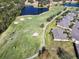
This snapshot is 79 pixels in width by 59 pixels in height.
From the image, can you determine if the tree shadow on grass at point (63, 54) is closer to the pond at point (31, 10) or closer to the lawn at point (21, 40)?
the lawn at point (21, 40)

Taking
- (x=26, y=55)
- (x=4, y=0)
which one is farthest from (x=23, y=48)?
(x=4, y=0)

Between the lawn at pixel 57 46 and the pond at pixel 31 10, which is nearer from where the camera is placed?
the lawn at pixel 57 46

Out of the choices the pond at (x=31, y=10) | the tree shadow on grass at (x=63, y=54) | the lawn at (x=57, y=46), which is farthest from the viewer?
the pond at (x=31, y=10)

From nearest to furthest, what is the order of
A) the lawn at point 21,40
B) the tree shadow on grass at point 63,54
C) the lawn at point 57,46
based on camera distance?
the tree shadow on grass at point 63,54 → the lawn at point 57,46 → the lawn at point 21,40

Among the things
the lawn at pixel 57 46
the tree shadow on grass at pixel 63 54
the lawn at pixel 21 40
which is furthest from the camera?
the lawn at pixel 21 40

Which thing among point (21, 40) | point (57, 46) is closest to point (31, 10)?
point (21, 40)

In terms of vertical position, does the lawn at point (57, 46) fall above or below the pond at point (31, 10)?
above

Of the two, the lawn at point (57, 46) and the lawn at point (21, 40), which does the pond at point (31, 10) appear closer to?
the lawn at point (21, 40)

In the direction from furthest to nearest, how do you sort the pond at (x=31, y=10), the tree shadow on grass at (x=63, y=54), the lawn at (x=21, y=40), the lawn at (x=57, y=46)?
the pond at (x=31, y=10) < the lawn at (x=21, y=40) < the lawn at (x=57, y=46) < the tree shadow on grass at (x=63, y=54)

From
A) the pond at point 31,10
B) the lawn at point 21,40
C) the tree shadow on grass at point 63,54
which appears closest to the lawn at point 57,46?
the tree shadow on grass at point 63,54
